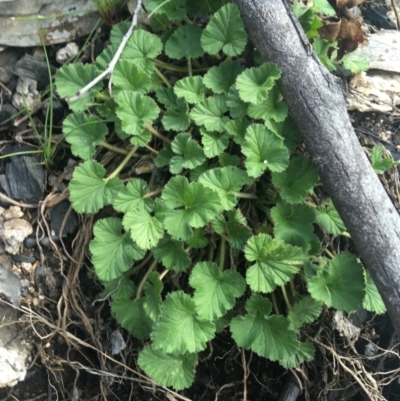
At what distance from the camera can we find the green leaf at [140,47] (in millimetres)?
1796

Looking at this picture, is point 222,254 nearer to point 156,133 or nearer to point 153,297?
point 153,297

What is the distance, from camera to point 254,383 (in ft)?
6.23

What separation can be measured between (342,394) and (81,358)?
38.3 inches

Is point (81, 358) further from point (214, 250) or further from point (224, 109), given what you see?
point (224, 109)

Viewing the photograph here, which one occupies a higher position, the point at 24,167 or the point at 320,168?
the point at 320,168

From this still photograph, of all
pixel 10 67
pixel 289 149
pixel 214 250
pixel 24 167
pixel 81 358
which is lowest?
pixel 81 358

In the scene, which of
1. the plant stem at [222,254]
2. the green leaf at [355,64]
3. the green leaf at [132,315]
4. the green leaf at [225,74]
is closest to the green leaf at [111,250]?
the green leaf at [132,315]

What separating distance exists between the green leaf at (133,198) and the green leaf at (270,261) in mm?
369

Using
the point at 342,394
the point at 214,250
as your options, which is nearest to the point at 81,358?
the point at 214,250

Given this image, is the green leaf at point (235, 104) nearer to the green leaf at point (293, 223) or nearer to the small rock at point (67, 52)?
the green leaf at point (293, 223)

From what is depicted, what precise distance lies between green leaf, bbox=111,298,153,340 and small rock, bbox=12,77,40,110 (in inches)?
33.7

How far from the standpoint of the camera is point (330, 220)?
1707mm

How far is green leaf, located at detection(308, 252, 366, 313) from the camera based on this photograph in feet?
5.18

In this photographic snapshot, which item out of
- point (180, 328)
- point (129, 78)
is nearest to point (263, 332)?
point (180, 328)
